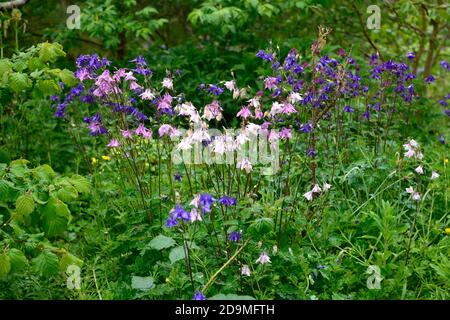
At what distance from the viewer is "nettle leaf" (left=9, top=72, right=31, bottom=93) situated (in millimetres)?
2869

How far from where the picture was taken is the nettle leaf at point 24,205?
2.55m

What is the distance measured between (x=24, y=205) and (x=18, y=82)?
61 centimetres

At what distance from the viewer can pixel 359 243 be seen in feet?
10.8

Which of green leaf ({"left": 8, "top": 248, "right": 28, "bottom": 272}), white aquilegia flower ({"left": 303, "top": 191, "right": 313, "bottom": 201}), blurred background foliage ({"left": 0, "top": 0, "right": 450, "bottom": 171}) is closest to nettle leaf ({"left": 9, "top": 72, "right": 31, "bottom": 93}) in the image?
green leaf ({"left": 8, "top": 248, "right": 28, "bottom": 272})

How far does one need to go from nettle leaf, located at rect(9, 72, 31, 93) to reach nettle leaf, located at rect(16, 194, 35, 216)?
1.78 feet

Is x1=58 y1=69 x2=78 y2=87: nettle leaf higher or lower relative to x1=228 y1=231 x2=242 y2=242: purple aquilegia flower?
higher

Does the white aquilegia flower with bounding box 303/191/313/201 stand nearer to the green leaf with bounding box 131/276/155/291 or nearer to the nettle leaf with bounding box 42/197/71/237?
the green leaf with bounding box 131/276/155/291

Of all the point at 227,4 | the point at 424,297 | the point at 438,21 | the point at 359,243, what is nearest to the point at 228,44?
the point at 227,4

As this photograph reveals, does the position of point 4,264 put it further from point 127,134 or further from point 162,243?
point 127,134

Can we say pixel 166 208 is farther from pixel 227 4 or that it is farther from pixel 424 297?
pixel 227 4

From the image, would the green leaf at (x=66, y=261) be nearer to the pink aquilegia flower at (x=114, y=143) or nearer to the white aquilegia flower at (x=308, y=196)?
the pink aquilegia flower at (x=114, y=143)

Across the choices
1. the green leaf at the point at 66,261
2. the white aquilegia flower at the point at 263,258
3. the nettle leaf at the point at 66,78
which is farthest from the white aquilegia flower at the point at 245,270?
the nettle leaf at the point at 66,78

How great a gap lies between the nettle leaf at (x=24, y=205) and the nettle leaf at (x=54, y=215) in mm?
58

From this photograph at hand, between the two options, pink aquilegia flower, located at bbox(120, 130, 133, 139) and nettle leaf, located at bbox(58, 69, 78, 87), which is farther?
pink aquilegia flower, located at bbox(120, 130, 133, 139)
